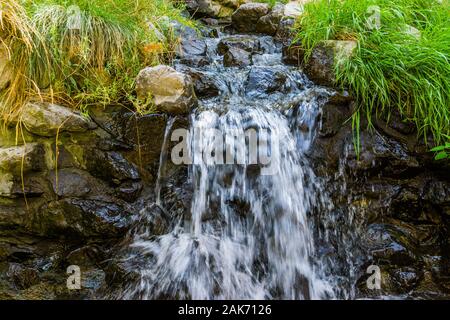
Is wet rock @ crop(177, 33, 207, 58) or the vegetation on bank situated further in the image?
wet rock @ crop(177, 33, 207, 58)

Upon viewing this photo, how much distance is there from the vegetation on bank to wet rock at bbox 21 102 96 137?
9cm

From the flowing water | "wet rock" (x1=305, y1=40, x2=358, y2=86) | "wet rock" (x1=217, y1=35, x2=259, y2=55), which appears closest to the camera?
the flowing water

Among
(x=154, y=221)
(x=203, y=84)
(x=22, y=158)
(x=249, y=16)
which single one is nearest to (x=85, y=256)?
(x=154, y=221)

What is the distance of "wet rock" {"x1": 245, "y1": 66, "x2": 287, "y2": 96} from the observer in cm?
335

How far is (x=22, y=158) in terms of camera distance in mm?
2561

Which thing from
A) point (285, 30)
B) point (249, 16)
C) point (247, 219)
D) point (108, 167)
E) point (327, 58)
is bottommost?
point (247, 219)

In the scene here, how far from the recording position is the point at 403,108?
111 inches

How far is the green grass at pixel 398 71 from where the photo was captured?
8.95 ft

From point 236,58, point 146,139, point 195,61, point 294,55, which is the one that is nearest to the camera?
point 146,139

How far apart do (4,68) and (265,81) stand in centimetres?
222

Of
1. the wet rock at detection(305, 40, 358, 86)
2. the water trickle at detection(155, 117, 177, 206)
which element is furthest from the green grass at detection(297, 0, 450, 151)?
the water trickle at detection(155, 117, 177, 206)

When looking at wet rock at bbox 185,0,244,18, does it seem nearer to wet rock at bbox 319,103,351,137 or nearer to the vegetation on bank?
the vegetation on bank

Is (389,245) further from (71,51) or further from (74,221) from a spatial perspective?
(71,51)

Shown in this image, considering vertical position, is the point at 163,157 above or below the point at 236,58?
below
